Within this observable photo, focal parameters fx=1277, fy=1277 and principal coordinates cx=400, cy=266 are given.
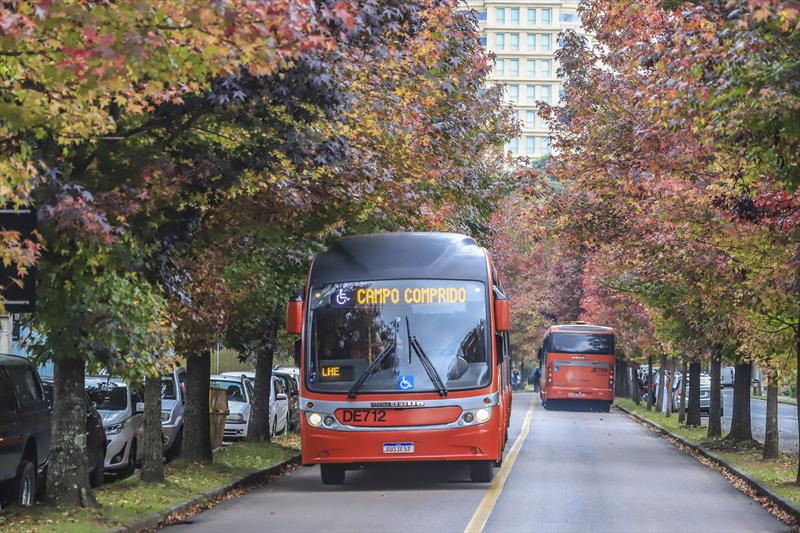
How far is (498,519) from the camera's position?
567 inches

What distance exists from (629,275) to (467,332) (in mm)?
18816

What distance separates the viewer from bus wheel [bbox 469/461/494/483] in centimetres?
1856

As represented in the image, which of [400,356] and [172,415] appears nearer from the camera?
[400,356]

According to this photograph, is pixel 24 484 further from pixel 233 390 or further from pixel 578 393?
pixel 578 393

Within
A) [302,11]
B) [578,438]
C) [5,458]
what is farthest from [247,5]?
[578,438]

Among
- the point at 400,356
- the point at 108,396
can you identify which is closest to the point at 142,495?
the point at 400,356

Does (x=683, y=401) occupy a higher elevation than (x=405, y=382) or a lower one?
lower

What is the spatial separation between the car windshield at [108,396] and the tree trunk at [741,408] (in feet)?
47.9

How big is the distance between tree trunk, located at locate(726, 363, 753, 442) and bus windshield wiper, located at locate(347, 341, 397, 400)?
45.6 ft

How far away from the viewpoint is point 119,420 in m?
20.5

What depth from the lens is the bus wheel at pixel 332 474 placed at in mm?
18672

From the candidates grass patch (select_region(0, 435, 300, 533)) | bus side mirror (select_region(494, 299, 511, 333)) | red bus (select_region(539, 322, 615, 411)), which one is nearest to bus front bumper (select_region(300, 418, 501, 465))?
bus side mirror (select_region(494, 299, 511, 333))

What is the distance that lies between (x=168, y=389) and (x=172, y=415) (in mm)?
1020

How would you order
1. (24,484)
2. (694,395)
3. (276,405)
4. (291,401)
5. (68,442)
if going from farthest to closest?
(694,395) < (291,401) < (276,405) < (24,484) < (68,442)
